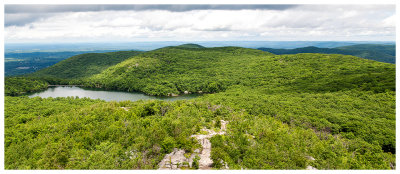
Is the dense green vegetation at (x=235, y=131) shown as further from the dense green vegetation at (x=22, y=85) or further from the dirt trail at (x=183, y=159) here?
the dense green vegetation at (x=22, y=85)

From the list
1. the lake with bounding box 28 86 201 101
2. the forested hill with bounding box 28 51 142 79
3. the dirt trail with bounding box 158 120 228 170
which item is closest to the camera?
the dirt trail with bounding box 158 120 228 170

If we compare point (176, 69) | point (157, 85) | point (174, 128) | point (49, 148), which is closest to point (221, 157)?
point (174, 128)

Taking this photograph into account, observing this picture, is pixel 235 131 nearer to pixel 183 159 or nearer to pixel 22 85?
pixel 183 159

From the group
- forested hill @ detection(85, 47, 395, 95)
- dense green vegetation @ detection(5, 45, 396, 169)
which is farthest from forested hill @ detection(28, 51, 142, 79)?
dense green vegetation @ detection(5, 45, 396, 169)

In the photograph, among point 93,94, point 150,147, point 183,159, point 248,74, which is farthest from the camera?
point 248,74

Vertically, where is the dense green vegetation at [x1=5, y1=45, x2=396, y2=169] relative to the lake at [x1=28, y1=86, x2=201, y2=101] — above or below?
above

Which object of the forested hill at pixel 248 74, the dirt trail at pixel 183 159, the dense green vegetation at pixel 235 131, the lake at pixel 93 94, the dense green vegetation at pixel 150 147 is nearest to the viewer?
the dense green vegetation at pixel 150 147

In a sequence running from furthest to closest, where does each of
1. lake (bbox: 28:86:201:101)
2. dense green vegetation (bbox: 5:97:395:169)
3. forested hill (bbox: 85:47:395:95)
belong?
lake (bbox: 28:86:201:101), forested hill (bbox: 85:47:395:95), dense green vegetation (bbox: 5:97:395:169)

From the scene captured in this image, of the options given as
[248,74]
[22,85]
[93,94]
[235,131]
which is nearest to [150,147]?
[235,131]

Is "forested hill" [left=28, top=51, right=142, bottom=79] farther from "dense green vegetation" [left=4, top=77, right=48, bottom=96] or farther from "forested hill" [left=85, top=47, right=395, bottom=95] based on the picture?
"forested hill" [left=85, top=47, right=395, bottom=95]

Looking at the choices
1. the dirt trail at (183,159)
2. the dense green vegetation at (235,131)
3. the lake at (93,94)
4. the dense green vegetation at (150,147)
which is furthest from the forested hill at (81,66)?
the dirt trail at (183,159)
